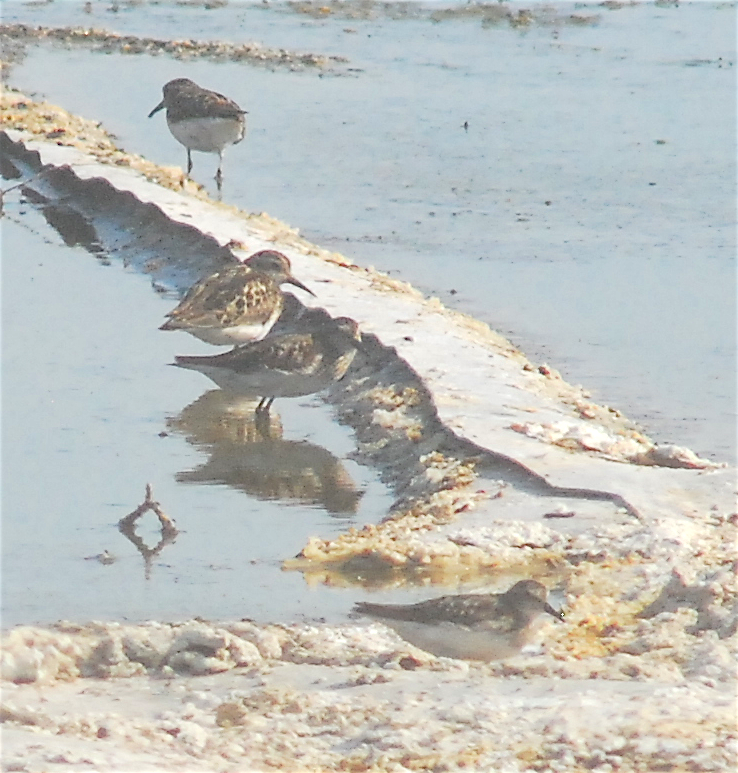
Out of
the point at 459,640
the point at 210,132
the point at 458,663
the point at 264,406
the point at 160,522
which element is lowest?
the point at 264,406

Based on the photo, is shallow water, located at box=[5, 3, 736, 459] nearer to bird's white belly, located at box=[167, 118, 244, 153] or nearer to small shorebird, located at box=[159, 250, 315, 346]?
bird's white belly, located at box=[167, 118, 244, 153]

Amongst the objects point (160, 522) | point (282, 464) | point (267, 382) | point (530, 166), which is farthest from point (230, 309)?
point (530, 166)

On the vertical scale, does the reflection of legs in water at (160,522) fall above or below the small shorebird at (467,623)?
below

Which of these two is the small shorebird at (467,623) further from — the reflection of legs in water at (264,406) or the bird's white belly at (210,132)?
the bird's white belly at (210,132)

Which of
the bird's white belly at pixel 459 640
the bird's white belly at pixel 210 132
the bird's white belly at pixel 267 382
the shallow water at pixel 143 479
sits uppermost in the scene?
the bird's white belly at pixel 210 132

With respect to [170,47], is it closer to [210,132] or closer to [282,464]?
[210,132]

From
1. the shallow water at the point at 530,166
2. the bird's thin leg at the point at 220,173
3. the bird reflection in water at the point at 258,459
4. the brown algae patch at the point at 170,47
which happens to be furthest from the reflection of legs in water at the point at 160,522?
the brown algae patch at the point at 170,47
